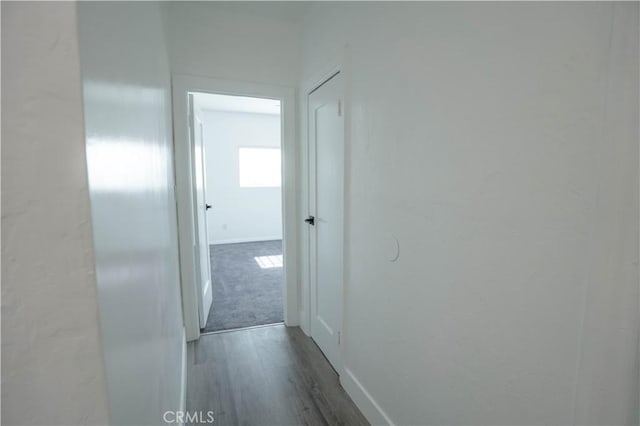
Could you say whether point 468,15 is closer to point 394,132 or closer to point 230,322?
point 394,132

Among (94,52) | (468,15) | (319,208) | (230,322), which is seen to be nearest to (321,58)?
(319,208)

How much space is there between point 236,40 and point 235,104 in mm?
2942

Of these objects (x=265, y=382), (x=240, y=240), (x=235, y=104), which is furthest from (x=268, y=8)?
(x=240, y=240)

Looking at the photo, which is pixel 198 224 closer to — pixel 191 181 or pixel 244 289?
pixel 191 181

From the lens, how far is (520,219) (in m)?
0.87

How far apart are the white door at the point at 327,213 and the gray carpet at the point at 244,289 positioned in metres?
0.73

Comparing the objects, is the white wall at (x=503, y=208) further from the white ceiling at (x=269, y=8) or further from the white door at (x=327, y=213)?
the white ceiling at (x=269, y=8)

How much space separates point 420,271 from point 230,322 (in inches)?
82.9

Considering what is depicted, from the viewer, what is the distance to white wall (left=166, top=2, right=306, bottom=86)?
7.53 ft

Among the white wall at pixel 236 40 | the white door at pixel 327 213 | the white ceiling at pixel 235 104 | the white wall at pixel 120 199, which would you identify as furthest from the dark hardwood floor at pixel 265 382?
the white ceiling at pixel 235 104

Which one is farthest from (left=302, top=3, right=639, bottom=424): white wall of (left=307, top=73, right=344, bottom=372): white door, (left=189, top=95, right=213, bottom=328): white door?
(left=189, top=95, right=213, bottom=328): white door

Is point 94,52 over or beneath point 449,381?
over

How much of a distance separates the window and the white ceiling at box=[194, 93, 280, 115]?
79 cm

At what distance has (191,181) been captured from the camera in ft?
7.99
